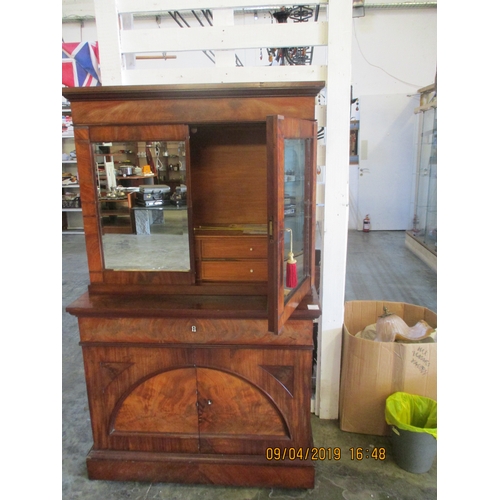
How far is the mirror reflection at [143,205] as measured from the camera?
1.69 meters

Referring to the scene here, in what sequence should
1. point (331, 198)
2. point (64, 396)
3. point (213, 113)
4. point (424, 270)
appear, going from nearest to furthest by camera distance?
point (213, 113)
point (331, 198)
point (64, 396)
point (424, 270)

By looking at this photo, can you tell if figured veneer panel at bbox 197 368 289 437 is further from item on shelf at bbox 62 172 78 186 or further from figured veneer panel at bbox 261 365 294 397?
item on shelf at bbox 62 172 78 186

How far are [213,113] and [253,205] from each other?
51 cm

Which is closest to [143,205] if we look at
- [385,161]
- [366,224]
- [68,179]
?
[366,224]

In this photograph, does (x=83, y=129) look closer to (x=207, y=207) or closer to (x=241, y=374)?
(x=207, y=207)

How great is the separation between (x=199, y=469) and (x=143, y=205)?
122 centimetres

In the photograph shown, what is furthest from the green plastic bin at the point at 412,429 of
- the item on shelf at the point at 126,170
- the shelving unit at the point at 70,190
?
the shelving unit at the point at 70,190

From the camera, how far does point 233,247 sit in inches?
71.2

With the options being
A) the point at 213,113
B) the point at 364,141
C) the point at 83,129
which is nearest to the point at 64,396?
the point at 83,129

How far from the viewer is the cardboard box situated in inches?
75.5

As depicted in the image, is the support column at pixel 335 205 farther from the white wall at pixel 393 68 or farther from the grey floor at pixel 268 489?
the white wall at pixel 393 68

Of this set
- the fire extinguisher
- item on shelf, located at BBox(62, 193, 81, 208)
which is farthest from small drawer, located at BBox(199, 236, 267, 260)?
item on shelf, located at BBox(62, 193, 81, 208)

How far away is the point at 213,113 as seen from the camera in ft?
5.24

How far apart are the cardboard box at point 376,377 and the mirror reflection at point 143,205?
0.97m
